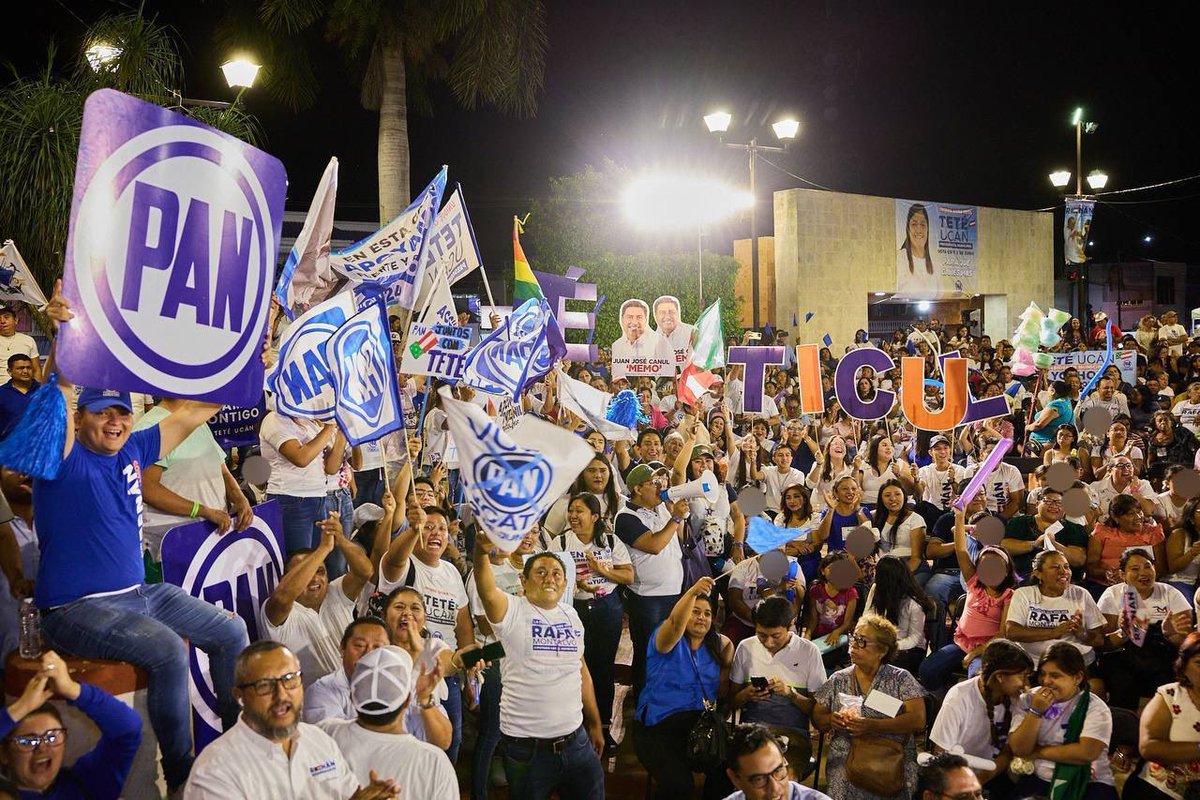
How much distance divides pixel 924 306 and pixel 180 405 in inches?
1343

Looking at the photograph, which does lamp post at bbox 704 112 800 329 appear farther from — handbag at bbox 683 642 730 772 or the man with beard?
the man with beard

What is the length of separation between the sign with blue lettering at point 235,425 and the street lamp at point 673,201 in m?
14.4

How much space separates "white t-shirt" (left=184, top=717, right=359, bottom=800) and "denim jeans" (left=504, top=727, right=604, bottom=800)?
165 cm

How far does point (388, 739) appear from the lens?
4199 mm

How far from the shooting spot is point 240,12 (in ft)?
52.7

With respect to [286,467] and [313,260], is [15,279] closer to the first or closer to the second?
[313,260]

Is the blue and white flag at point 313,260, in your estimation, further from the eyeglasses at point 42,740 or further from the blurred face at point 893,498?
the blurred face at point 893,498

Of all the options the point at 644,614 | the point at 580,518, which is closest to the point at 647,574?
the point at 644,614

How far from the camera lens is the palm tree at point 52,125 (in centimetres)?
1227

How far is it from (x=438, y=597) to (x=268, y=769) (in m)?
2.43

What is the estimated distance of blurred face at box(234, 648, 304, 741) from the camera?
3873 mm

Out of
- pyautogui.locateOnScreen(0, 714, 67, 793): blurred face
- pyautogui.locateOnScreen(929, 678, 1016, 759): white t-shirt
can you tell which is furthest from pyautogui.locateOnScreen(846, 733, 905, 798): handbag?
pyautogui.locateOnScreen(0, 714, 67, 793): blurred face

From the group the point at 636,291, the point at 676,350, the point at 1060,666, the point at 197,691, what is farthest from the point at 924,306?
the point at 197,691

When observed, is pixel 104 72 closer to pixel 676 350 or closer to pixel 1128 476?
pixel 676 350
